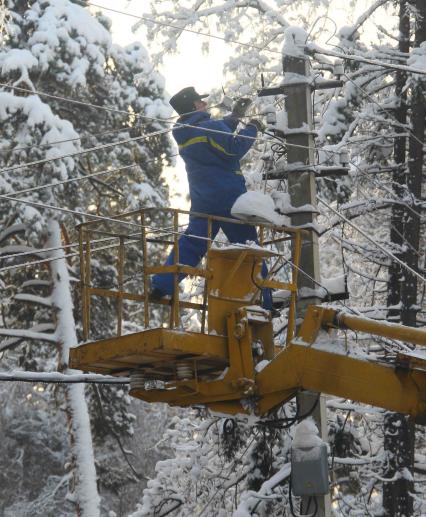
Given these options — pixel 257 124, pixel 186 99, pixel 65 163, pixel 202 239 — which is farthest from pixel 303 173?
pixel 65 163

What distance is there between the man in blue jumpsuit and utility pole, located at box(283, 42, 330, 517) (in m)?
0.34

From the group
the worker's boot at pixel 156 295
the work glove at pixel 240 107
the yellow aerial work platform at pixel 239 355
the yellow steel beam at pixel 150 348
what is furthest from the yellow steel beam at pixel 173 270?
the work glove at pixel 240 107

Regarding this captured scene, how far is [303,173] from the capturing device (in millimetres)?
9367

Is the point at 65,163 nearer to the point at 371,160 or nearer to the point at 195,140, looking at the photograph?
the point at 371,160

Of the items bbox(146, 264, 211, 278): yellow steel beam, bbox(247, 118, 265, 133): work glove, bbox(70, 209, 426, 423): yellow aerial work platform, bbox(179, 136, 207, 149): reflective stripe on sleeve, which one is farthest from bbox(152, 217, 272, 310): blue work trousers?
bbox(247, 118, 265, 133): work glove

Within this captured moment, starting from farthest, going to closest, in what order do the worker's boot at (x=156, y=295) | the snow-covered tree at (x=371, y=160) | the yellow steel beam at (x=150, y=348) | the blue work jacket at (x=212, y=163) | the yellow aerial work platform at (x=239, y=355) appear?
the snow-covered tree at (x=371, y=160), the blue work jacket at (x=212, y=163), the worker's boot at (x=156, y=295), the yellow aerial work platform at (x=239, y=355), the yellow steel beam at (x=150, y=348)

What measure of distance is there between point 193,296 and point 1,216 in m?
4.69

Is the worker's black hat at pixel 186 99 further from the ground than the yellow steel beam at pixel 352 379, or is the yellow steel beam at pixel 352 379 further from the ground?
the worker's black hat at pixel 186 99

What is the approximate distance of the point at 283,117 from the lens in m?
9.48

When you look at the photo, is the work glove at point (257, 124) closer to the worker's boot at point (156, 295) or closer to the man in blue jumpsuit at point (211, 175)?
the man in blue jumpsuit at point (211, 175)

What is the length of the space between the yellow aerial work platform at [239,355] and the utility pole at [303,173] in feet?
1.53

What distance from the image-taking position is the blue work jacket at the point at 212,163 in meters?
9.15

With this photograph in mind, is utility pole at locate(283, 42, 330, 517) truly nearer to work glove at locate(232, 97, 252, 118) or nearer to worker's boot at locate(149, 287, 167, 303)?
work glove at locate(232, 97, 252, 118)

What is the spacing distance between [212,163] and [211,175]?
0.35ft
